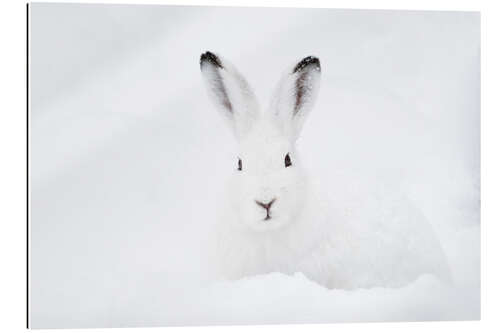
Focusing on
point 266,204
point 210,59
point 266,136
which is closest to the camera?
point 266,204

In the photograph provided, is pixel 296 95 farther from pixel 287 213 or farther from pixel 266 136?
pixel 287 213

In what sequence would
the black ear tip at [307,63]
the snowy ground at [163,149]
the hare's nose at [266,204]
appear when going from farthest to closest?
the black ear tip at [307,63]
the snowy ground at [163,149]
the hare's nose at [266,204]

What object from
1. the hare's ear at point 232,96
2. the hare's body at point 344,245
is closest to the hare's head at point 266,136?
the hare's ear at point 232,96

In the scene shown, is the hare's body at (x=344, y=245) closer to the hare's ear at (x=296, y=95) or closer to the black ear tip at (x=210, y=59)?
the hare's ear at (x=296, y=95)

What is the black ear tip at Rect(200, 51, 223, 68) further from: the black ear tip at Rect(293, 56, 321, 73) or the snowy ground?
the black ear tip at Rect(293, 56, 321, 73)

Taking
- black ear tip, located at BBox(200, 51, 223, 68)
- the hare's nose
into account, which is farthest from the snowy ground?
the hare's nose

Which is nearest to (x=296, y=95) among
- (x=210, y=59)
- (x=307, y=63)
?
(x=307, y=63)
